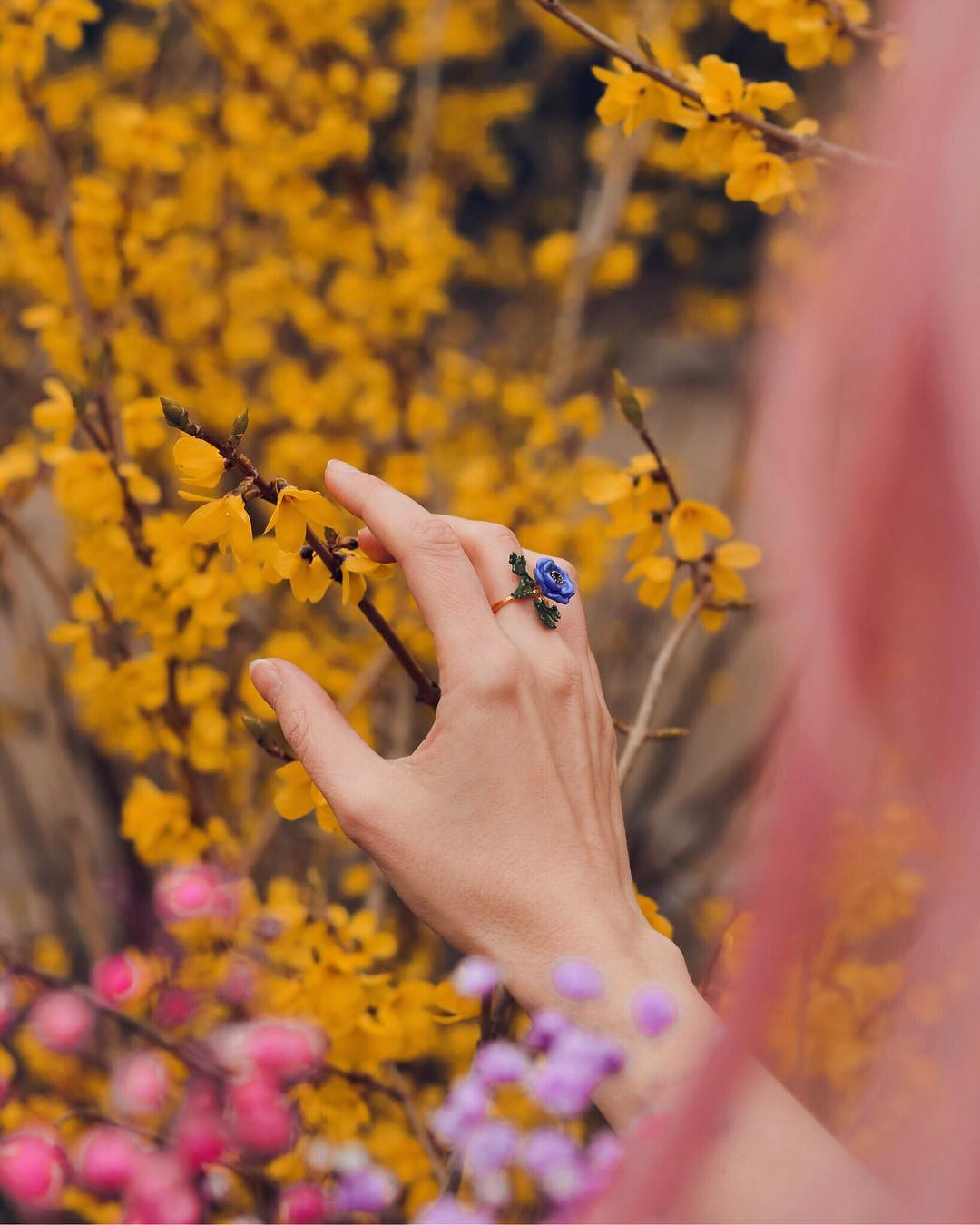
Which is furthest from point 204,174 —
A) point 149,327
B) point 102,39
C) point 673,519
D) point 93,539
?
point 102,39

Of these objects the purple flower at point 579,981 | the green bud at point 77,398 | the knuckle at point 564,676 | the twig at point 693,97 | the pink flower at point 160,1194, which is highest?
the twig at point 693,97

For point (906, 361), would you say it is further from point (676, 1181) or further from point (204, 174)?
point (204, 174)

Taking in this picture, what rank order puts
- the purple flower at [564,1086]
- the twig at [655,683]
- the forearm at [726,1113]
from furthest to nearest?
1. the twig at [655,683]
2. the purple flower at [564,1086]
3. the forearm at [726,1113]

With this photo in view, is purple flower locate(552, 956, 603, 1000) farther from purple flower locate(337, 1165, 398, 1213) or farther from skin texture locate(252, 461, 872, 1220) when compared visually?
purple flower locate(337, 1165, 398, 1213)

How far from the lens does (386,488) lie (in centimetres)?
84

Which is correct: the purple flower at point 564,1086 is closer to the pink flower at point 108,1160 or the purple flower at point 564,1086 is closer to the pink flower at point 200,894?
the pink flower at point 108,1160

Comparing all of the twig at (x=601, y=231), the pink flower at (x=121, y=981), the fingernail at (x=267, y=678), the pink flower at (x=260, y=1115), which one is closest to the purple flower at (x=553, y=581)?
the fingernail at (x=267, y=678)

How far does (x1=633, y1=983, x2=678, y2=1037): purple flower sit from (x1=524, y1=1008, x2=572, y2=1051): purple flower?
53mm

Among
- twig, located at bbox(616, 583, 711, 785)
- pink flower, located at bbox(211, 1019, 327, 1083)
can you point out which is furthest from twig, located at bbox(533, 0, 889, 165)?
pink flower, located at bbox(211, 1019, 327, 1083)

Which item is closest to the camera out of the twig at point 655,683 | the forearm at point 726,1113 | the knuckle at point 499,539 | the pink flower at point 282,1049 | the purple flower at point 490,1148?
the forearm at point 726,1113

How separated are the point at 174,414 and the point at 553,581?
0.34 m

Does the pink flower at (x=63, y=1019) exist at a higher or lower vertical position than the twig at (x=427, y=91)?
lower

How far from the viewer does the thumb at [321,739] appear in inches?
31.3

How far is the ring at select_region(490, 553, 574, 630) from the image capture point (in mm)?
856
